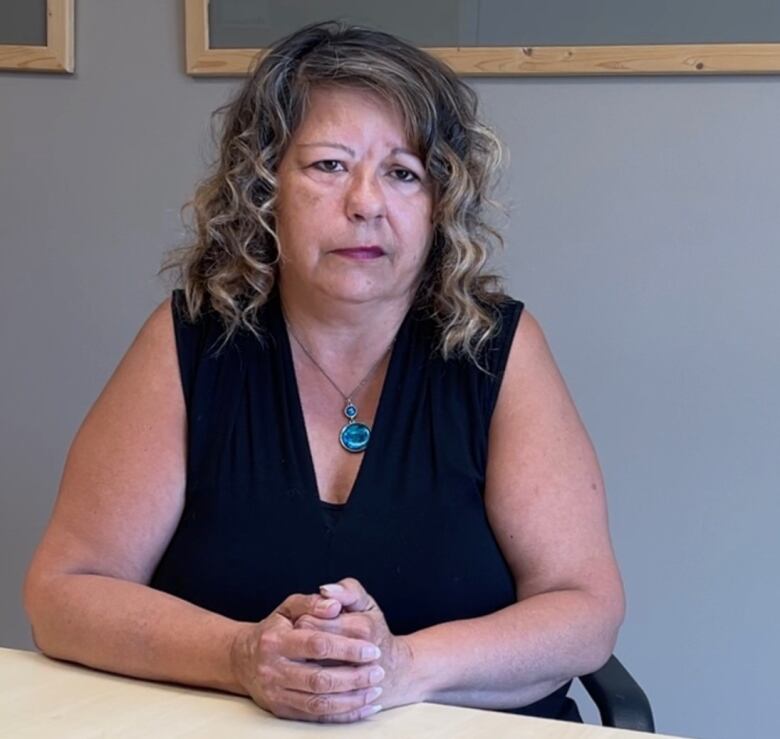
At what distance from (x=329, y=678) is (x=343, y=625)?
6 cm

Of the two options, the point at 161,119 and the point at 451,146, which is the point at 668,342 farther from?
the point at 161,119

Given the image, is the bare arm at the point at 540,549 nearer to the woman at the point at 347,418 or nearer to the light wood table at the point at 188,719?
the woman at the point at 347,418

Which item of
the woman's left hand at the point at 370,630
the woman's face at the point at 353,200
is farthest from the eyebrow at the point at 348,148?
the woman's left hand at the point at 370,630

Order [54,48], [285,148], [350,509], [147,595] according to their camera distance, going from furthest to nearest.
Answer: [54,48]
[285,148]
[350,509]
[147,595]

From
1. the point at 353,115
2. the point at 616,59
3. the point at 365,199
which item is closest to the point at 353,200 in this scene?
the point at 365,199

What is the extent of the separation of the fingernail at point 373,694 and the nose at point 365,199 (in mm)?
616

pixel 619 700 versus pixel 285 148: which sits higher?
pixel 285 148

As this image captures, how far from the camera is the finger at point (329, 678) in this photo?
46.6 inches

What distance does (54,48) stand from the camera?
2.48 metres

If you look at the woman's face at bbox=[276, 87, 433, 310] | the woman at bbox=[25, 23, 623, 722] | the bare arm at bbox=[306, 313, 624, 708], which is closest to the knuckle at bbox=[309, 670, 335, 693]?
the bare arm at bbox=[306, 313, 624, 708]

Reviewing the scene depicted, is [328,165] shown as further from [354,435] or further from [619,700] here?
[619,700]

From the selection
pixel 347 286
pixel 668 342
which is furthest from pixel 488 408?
pixel 668 342

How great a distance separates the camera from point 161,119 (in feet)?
8.09

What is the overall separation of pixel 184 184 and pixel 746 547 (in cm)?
125
